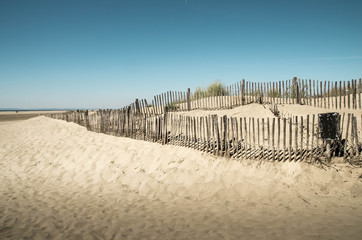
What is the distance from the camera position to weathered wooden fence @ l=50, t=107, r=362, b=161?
15.8ft

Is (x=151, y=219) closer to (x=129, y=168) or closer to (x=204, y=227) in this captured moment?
(x=204, y=227)

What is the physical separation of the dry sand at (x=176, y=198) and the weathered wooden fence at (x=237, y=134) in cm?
34

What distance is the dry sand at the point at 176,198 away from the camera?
3.27 meters

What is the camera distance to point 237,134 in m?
5.62

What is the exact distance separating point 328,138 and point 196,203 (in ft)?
11.2

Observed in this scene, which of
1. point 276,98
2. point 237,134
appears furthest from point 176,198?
point 276,98

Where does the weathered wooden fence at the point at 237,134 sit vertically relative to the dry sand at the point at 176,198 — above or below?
above

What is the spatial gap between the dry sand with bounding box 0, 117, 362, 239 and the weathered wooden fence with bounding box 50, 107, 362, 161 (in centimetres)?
34

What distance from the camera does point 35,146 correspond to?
31.1 feet

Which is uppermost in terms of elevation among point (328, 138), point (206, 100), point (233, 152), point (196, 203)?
point (206, 100)

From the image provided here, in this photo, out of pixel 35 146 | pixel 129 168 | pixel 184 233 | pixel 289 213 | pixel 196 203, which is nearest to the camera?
pixel 184 233

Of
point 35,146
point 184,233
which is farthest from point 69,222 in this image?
point 35,146

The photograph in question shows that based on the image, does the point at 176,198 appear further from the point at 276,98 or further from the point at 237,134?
the point at 276,98

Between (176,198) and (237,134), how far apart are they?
2.44 meters
